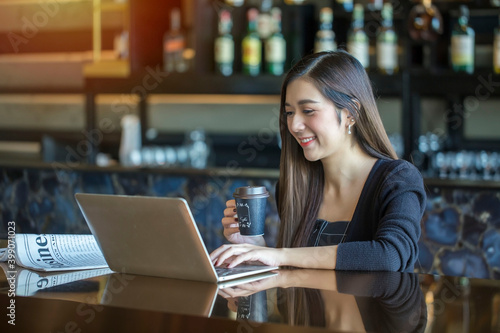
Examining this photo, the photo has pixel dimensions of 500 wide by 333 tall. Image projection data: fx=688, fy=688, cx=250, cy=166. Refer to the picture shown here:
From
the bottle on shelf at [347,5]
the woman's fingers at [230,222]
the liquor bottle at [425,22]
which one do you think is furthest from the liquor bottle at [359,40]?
the woman's fingers at [230,222]

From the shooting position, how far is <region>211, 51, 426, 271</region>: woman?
4.97 feet

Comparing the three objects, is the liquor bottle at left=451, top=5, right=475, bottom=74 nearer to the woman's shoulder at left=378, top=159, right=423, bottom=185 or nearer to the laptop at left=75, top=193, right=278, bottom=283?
the woman's shoulder at left=378, top=159, right=423, bottom=185

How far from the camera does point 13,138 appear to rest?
17.2 ft

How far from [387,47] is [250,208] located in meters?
2.25

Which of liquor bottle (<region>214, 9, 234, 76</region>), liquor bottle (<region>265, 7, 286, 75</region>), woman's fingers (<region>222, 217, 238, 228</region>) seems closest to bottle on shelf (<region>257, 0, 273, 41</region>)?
liquor bottle (<region>265, 7, 286, 75</region>)

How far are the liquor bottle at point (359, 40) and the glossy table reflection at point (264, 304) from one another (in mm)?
2367

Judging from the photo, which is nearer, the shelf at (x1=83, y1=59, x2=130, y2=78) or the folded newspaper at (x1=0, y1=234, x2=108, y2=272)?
the folded newspaper at (x1=0, y1=234, x2=108, y2=272)

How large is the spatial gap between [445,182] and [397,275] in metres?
1.34

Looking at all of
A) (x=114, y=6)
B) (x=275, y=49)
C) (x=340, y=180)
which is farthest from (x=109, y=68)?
(x=340, y=180)

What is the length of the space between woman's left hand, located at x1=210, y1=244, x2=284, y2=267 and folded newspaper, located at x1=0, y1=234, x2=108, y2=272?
0.84 feet

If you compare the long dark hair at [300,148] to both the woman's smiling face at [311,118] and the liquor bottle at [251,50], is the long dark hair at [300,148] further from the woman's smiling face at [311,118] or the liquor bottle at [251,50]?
the liquor bottle at [251,50]

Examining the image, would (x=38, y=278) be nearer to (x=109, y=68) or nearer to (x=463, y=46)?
→ (x=463, y=46)

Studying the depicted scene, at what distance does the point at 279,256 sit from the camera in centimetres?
145

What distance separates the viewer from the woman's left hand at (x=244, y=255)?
1.40 meters
